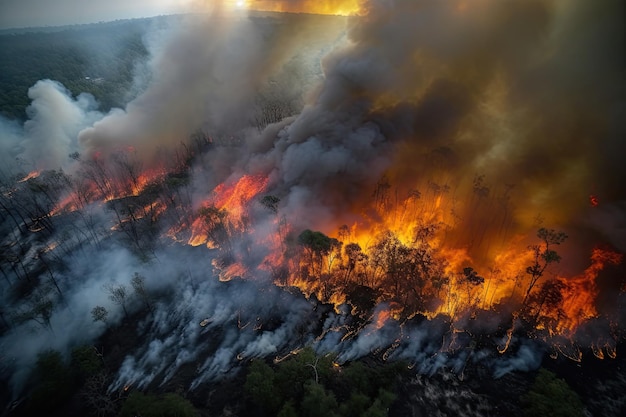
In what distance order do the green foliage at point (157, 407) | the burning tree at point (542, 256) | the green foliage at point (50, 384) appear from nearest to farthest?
the green foliage at point (157, 407) → the green foliage at point (50, 384) → the burning tree at point (542, 256)

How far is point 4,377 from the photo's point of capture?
3700 centimetres

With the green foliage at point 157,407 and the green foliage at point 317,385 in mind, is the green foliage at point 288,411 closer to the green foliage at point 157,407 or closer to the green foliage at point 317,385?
the green foliage at point 317,385

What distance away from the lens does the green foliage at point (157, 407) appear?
29391 mm

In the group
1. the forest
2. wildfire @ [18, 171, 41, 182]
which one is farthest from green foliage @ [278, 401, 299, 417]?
wildfire @ [18, 171, 41, 182]

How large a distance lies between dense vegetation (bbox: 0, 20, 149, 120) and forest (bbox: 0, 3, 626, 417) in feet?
114

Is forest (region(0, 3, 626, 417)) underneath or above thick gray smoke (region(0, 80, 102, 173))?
underneath

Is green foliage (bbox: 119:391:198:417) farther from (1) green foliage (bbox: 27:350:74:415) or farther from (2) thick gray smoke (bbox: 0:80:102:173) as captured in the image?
(2) thick gray smoke (bbox: 0:80:102:173)

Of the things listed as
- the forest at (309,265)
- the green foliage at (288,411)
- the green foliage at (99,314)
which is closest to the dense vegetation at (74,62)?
the forest at (309,265)

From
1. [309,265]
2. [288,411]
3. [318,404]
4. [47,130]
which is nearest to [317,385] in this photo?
[318,404]

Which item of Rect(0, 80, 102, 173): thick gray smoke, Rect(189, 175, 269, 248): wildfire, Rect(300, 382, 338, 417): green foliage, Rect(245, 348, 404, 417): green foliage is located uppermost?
Rect(0, 80, 102, 173): thick gray smoke

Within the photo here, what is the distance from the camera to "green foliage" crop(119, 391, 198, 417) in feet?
96.4

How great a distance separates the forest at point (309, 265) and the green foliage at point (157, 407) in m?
0.17

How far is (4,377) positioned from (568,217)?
6816 cm

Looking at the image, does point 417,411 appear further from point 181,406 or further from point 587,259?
point 587,259
